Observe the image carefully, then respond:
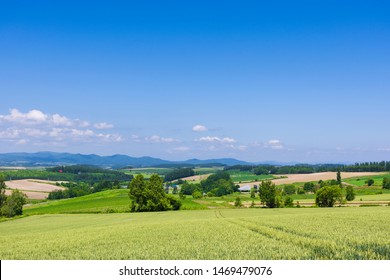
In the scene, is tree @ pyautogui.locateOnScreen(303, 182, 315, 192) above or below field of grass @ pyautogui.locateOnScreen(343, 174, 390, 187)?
below

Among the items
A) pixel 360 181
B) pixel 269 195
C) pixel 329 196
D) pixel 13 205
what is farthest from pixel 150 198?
pixel 360 181

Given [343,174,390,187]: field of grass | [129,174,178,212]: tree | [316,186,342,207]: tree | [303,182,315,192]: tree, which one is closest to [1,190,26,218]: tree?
[129,174,178,212]: tree

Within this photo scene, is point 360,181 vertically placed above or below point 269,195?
below

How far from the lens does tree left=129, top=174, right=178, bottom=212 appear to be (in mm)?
85500

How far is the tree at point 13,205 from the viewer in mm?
89562

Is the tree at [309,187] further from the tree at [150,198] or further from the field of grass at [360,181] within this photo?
the tree at [150,198]

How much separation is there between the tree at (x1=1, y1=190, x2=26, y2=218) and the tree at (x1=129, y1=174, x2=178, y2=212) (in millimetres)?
29632

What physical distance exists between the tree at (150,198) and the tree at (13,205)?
2963 centimetres

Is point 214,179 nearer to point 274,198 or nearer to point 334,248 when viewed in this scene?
point 274,198

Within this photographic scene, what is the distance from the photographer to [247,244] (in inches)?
711

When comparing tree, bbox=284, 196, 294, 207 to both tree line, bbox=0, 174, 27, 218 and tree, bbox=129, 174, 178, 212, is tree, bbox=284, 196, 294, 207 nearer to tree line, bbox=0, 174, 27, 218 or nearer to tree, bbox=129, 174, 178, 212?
tree, bbox=129, 174, 178, 212

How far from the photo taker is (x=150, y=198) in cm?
8569

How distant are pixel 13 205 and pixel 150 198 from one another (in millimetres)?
34662

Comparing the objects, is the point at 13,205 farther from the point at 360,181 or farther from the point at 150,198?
the point at 360,181
